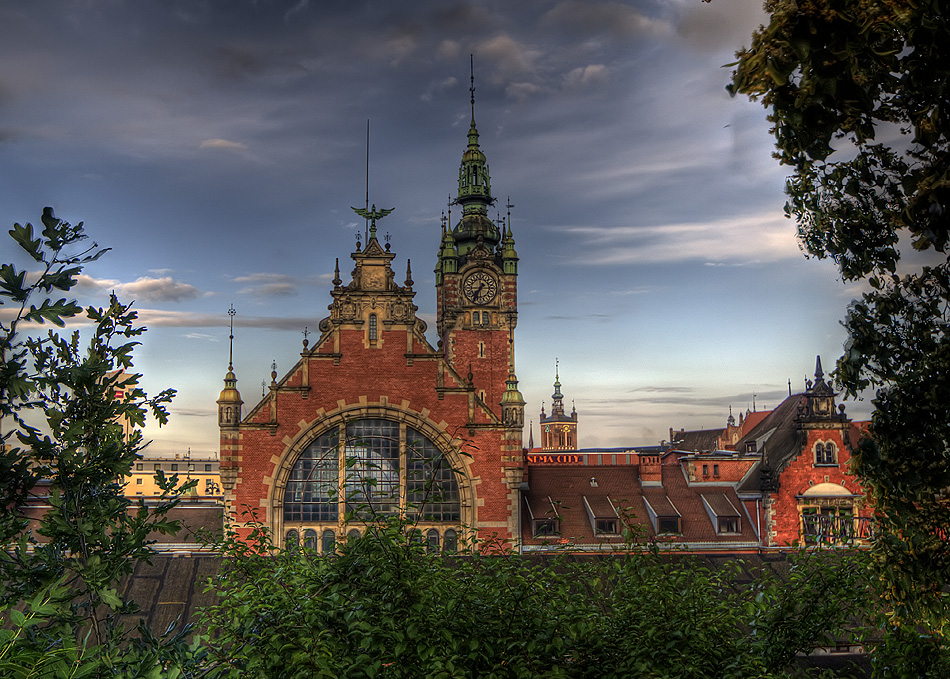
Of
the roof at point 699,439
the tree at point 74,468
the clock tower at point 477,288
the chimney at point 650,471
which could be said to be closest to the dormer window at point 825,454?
the chimney at point 650,471

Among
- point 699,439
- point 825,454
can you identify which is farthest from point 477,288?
point 699,439

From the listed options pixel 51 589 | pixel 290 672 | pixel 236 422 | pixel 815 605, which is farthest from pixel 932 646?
pixel 236 422

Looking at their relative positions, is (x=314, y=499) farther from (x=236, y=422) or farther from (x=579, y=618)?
(x=579, y=618)

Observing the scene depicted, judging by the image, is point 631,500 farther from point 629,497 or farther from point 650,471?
point 650,471

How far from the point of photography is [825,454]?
34906mm

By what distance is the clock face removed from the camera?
63844 millimetres

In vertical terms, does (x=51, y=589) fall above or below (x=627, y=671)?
above

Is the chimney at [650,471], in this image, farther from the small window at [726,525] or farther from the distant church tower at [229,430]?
the distant church tower at [229,430]

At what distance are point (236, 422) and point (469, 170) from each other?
4455 centimetres

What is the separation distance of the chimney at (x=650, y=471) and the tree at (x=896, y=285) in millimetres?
30301

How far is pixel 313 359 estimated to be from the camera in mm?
29250

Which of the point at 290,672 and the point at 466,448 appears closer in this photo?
the point at 290,672

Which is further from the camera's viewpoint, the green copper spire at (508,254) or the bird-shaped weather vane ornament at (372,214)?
the green copper spire at (508,254)

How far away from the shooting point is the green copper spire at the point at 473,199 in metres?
68.2
